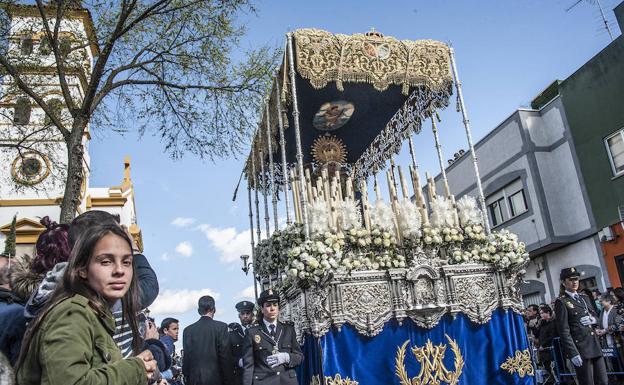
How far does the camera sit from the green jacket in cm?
170

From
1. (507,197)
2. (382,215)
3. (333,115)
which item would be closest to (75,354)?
(382,215)

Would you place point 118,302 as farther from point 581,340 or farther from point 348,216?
point 581,340

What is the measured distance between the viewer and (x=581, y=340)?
7480 mm

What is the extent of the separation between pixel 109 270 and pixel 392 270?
5.94 metres

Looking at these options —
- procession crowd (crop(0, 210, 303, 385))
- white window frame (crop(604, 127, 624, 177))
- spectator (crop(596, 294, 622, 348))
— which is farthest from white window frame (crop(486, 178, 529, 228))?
procession crowd (crop(0, 210, 303, 385))

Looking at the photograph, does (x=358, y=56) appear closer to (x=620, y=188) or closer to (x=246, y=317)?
(x=246, y=317)

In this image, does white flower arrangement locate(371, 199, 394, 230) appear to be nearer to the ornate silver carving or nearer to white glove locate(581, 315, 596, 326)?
the ornate silver carving

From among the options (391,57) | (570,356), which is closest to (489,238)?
(570,356)

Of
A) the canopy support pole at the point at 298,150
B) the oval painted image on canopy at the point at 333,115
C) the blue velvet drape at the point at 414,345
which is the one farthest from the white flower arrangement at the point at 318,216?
the oval painted image on canopy at the point at 333,115

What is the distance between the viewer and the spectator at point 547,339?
1068 centimetres

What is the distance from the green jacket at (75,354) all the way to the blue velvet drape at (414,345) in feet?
17.3

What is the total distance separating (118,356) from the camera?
1.98m

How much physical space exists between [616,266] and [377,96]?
10.6m

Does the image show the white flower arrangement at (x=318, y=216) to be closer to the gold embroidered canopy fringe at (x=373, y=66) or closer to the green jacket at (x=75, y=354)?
the gold embroidered canopy fringe at (x=373, y=66)
